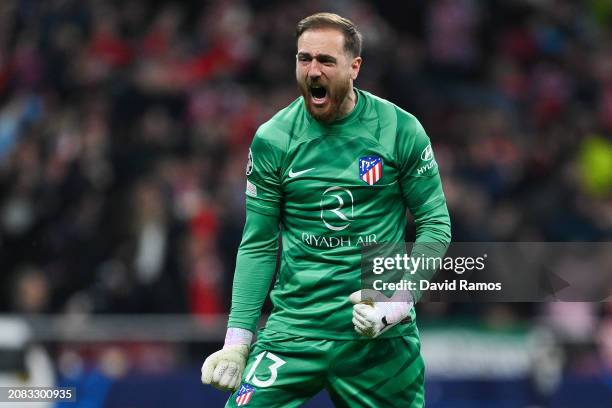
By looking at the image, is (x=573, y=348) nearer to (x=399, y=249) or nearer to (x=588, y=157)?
(x=588, y=157)

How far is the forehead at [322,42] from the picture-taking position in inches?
203

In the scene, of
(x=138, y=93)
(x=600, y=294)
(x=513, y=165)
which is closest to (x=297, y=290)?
(x=600, y=294)

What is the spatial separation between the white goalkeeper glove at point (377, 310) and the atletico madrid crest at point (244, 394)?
515mm

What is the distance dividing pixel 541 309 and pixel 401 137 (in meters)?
5.67

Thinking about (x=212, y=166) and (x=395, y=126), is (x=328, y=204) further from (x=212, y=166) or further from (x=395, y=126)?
(x=212, y=166)

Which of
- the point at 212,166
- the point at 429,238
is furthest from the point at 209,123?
the point at 429,238

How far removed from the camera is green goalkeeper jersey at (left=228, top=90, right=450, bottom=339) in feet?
17.3

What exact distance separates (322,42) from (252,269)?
3.32 ft

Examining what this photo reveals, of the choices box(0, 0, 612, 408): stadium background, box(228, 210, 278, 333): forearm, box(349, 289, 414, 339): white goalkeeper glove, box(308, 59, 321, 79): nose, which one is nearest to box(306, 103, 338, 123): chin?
box(308, 59, 321, 79): nose

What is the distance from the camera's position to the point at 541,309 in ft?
34.8

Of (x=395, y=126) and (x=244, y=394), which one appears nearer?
(x=244, y=394)

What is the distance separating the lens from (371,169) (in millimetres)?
5258

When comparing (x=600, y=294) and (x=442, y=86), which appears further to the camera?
(x=442, y=86)

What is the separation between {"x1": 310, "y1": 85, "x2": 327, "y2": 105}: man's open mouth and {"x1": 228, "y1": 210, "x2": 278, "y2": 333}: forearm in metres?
0.54
